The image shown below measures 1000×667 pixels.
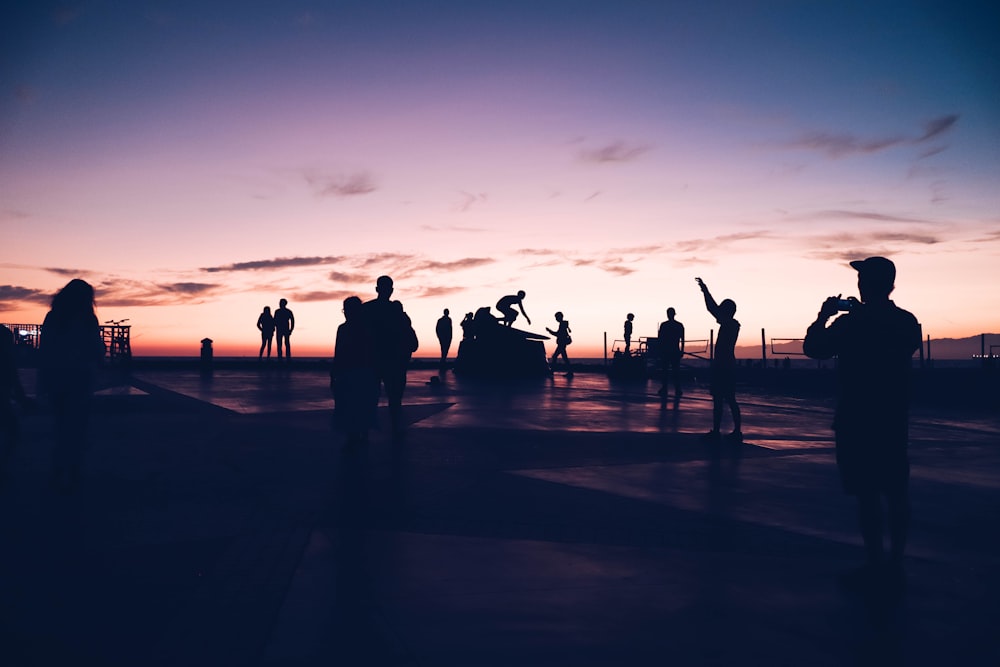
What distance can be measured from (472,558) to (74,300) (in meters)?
4.37

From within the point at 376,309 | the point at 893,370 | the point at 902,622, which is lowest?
the point at 902,622

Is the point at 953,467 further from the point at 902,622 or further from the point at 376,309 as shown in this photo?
the point at 376,309

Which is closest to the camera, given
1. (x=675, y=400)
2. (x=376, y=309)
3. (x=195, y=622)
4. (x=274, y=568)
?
(x=195, y=622)

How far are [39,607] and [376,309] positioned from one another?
6.01 m

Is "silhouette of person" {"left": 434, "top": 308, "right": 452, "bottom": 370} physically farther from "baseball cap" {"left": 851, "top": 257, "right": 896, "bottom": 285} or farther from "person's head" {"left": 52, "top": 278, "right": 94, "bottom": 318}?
"baseball cap" {"left": 851, "top": 257, "right": 896, "bottom": 285}

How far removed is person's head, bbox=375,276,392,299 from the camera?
9.27 m

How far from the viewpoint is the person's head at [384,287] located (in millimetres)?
9266

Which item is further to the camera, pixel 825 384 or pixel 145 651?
pixel 825 384

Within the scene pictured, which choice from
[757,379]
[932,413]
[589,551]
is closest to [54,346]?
[589,551]

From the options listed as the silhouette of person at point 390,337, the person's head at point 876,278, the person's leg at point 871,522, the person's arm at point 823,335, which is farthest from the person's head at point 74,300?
the person's leg at point 871,522

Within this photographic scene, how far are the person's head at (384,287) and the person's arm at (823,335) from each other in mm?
5646

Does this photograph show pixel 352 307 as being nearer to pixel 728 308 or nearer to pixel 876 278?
pixel 728 308

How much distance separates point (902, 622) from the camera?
3506mm

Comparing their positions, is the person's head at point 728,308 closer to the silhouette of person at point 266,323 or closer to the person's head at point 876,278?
the person's head at point 876,278
